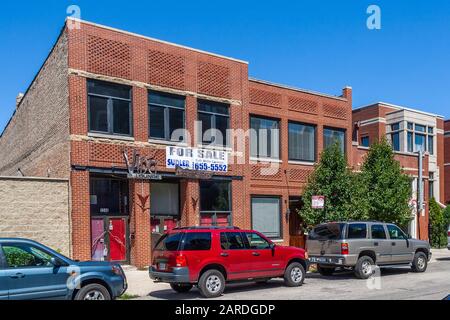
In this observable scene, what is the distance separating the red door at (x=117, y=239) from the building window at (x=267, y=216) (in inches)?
247

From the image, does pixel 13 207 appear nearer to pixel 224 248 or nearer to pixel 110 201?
pixel 110 201

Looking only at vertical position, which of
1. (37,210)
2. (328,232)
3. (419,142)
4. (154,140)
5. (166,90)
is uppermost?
(166,90)

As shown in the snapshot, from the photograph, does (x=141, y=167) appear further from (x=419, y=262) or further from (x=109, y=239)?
(x=419, y=262)

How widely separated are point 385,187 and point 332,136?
406 cm

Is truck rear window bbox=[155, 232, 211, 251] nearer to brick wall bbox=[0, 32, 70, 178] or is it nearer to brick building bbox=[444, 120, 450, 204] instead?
brick wall bbox=[0, 32, 70, 178]

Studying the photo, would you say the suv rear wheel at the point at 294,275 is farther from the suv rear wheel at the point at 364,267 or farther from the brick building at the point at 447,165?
the brick building at the point at 447,165

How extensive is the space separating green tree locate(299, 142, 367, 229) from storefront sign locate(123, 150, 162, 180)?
7.25m

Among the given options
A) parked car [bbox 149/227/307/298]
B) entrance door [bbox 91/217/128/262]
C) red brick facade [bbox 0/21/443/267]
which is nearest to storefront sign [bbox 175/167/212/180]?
red brick facade [bbox 0/21/443/267]

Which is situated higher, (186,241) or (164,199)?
(164,199)

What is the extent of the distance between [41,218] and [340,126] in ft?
52.9

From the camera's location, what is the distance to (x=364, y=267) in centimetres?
1534

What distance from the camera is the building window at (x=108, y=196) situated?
1816cm

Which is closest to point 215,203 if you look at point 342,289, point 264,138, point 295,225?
point 264,138
